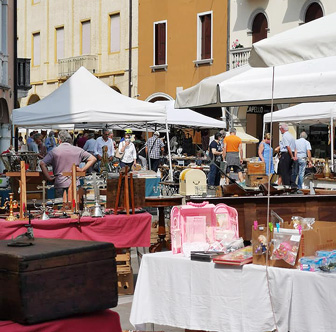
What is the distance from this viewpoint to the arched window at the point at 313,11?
28359 millimetres

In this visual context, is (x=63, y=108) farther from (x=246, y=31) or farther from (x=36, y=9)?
(x=36, y=9)

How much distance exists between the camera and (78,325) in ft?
10.5

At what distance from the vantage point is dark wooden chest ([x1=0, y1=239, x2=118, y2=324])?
307 cm

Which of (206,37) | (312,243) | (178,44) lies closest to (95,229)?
(312,243)

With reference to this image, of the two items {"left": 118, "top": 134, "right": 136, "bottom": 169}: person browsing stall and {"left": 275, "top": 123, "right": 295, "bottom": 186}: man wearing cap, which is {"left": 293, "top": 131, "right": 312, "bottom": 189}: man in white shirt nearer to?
{"left": 275, "top": 123, "right": 295, "bottom": 186}: man wearing cap

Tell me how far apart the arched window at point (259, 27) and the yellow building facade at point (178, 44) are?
54.4 inches

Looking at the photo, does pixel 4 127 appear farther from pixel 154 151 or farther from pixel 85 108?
pixel 85 108

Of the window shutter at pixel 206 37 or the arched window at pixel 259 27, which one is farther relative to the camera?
the window shutter at pixel 206 37

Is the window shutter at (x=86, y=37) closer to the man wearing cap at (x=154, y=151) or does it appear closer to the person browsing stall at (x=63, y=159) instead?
the man wearing cap at (x=154, y=151)

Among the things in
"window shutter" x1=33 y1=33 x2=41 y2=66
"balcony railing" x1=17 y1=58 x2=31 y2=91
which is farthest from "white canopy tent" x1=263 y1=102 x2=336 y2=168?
"window shutter" x1=33 y1=33 x2=41 y2=66

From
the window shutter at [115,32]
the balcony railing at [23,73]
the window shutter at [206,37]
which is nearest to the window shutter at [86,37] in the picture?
the window shutter at [115,32]

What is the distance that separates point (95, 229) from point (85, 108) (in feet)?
17.5

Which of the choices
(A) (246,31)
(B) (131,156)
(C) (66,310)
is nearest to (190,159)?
(B) (131,156)

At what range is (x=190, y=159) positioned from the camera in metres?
24.7
